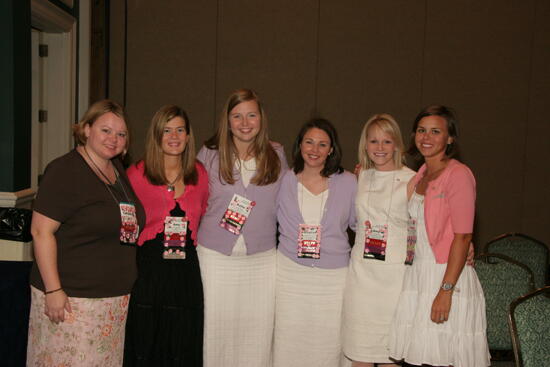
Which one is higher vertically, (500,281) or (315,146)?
(315,146)

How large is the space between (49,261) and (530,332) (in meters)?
1.73

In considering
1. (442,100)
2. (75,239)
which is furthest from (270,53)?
(75,239)

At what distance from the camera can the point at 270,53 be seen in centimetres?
562

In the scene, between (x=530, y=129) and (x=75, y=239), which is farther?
(x=530, y=129)

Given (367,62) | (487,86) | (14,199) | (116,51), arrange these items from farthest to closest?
(487,86) → (367,62) → (116,51) → (14,199)

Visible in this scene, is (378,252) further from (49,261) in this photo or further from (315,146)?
(49,261)

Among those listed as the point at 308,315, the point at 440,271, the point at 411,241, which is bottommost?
the point at 308,315

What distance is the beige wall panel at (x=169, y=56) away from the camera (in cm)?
555

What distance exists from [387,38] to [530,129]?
198 cm

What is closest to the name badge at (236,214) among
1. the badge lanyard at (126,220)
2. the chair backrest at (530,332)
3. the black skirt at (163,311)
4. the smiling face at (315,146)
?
the black skirt at (163,311)

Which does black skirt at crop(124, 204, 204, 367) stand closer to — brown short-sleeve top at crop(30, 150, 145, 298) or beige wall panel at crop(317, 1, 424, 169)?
brown short-sleeve top at crop(30, 150, 145, 298)

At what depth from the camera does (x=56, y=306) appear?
197 cm

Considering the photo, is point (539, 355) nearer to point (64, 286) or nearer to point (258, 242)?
point (258, 242)

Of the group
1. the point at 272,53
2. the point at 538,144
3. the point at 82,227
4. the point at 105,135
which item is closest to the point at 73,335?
the point at 82,227
